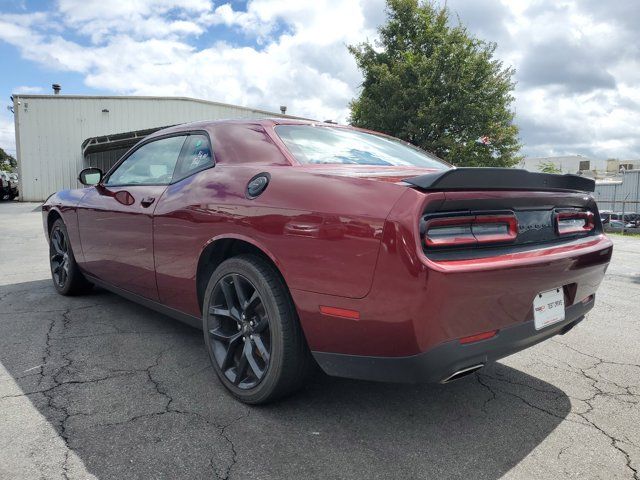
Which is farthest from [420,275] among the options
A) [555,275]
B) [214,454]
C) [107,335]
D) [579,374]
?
[107,335]

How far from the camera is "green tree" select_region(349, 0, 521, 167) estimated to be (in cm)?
2055

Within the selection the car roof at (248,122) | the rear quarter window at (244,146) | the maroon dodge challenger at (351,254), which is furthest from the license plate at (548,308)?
the car roof at (248,122)

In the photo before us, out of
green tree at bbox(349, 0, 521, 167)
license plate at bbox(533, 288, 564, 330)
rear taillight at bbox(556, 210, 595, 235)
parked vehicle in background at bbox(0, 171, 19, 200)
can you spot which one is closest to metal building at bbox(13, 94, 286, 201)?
parked vehicle in background at bbox(0, 171, 19, 200)

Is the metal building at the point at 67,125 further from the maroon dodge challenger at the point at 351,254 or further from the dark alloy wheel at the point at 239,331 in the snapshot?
the dark alloy wheel at the point at 239,331

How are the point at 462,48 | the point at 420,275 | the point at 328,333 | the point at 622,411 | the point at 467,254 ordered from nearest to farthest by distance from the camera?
the point at 420,275
the point at 467,254
the point at 328,333
the point at 622,411
the point at 462,48

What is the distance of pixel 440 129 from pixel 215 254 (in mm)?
20204

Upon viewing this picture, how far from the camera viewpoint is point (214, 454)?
1.95m

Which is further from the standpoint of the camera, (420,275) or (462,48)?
(462,48)

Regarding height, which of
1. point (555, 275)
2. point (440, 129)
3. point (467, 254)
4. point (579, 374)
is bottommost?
point (579, 374)

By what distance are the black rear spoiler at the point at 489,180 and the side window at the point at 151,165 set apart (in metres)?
1.80

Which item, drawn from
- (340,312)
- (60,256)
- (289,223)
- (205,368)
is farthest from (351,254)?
(60,256)

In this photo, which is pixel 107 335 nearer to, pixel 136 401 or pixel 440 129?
pixel 136 401

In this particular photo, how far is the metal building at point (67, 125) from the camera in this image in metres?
23.8

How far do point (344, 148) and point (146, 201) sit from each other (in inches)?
52.6
